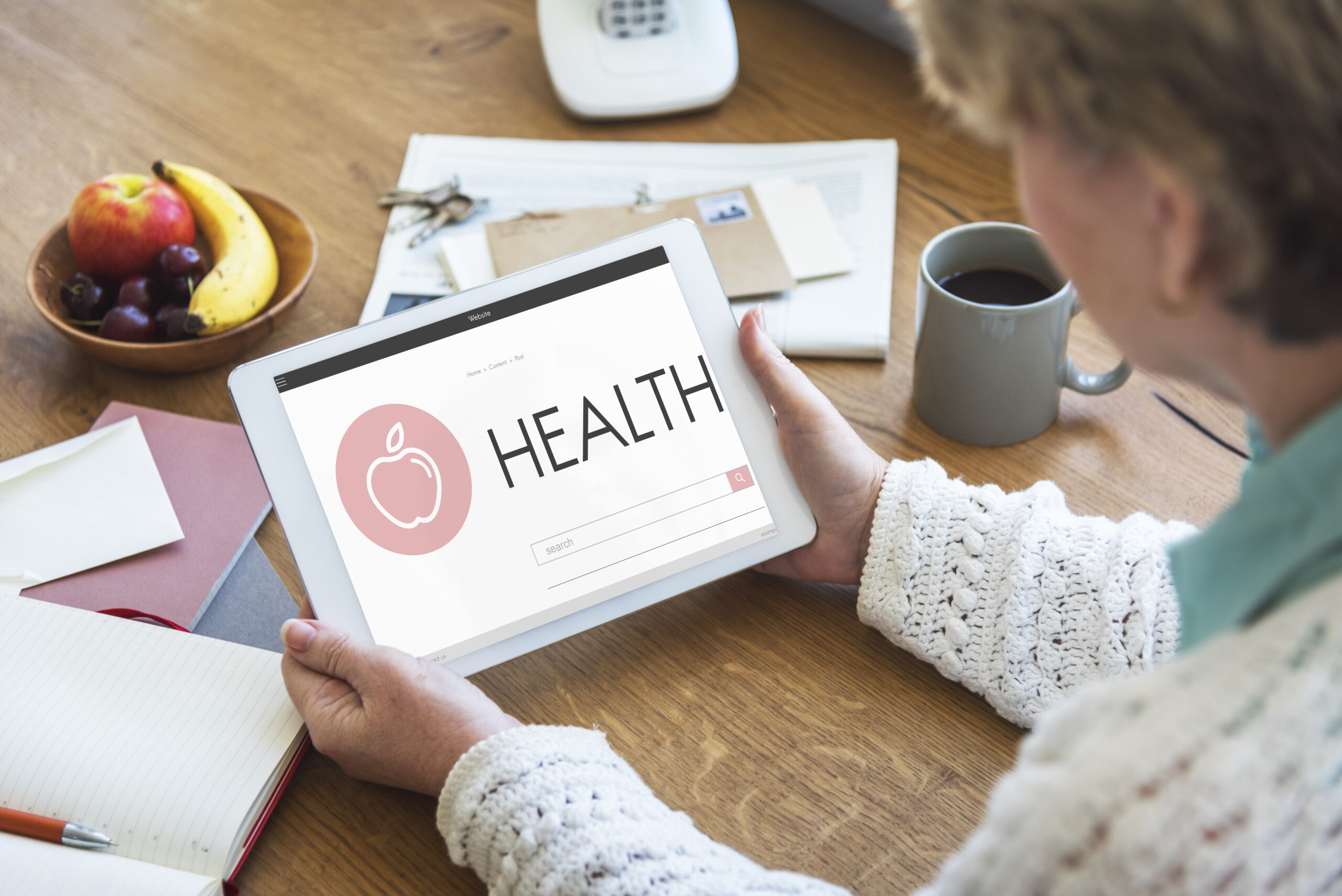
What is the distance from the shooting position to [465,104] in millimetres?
1229

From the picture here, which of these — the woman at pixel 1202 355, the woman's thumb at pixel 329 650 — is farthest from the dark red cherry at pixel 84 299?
the woman at pixel 1202 355

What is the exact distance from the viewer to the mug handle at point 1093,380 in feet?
2.78

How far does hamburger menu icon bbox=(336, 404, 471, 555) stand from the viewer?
0.71 m

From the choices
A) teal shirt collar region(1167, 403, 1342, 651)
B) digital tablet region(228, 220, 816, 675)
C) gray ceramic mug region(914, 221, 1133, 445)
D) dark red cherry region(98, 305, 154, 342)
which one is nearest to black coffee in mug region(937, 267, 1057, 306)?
gray ceramic mug region(914, 221, 1133, 445)

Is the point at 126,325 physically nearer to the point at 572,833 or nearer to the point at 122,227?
the point at 122,227

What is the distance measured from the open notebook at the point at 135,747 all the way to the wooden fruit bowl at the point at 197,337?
0.26 m

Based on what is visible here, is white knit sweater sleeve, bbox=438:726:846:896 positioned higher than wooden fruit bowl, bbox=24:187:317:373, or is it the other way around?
wooden fruit bowl, bbox=24:187:317:373

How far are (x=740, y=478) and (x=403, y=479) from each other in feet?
0.84

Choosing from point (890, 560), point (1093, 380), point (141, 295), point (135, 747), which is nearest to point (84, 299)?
point (141, 295)

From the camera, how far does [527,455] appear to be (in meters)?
0.73

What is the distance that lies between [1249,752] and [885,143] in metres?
0.91

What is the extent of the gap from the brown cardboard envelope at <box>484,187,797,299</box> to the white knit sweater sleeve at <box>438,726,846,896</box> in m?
0.53

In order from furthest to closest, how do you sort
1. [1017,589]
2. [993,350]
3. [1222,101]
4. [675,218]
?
[675,218] < [993,350] < [1017,589] < [1222,101]

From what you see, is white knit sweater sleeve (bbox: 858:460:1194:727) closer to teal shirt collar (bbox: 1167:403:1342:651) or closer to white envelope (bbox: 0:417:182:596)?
teal shirt collar (bbox: 1167:403:1342:651)
